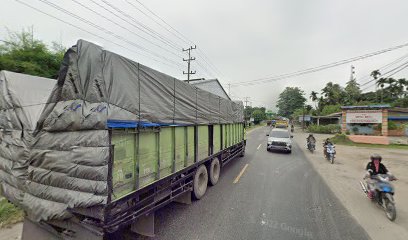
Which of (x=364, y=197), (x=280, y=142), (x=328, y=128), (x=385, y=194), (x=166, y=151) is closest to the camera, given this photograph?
(x=166, y=151)

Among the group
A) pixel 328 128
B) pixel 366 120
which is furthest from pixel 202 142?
pixel 328 128

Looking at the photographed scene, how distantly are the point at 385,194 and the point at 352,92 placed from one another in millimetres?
53801

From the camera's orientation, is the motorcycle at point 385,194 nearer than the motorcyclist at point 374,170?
Yes

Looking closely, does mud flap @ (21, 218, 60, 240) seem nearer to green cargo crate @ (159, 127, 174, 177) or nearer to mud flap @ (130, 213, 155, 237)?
mud flap @ (130, 213, 155, 237)

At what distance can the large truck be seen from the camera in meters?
2.67

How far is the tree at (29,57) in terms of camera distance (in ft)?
30.7

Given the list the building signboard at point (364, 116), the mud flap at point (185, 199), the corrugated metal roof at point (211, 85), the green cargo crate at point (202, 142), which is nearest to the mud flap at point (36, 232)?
the mud flap at point (185, 199)

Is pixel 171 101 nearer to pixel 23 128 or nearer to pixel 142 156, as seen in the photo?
pixel 142 156

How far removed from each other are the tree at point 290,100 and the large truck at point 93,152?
75.1m

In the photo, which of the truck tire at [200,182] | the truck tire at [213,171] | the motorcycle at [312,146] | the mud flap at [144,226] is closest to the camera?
the mud flap at [144,226]

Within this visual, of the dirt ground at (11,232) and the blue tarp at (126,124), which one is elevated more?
the blue tarp at (126,124)

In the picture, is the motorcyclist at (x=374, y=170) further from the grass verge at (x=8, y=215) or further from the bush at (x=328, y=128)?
the bush at (x=328, y=128)

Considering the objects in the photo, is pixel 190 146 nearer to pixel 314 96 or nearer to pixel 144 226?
pixel 144 226

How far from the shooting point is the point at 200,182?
19.5ft
